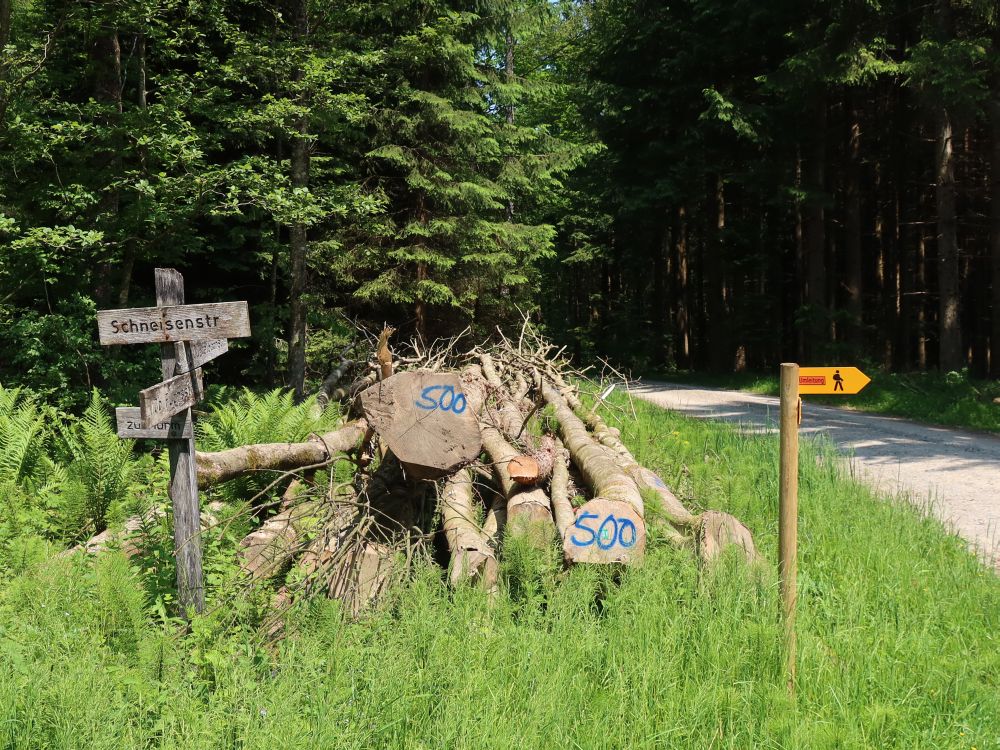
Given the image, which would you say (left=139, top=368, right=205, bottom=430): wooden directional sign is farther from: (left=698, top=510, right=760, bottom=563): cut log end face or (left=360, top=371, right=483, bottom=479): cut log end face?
(left=698, top=510, right=760, bottom=563): cut log end face

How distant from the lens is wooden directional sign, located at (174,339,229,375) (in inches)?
167

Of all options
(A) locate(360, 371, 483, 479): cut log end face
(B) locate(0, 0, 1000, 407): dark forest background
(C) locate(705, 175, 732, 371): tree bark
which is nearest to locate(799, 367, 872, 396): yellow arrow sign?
(A) locate(360, 371, 483, 479): cut log end face

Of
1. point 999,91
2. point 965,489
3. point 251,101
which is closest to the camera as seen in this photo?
point 965,489

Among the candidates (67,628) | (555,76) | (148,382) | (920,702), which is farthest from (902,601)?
(555,76)

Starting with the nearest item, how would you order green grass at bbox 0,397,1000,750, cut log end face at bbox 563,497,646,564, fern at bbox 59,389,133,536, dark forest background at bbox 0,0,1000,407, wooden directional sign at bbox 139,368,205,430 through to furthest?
green grass at bbox 0,397,1000,750
wooden directional sign at bbox 139,368,205,430
cut log end face at bbox 563,497,646,564
fern at bbox 59,389,133,536
dark forest background at bbox 0,0,1000,407

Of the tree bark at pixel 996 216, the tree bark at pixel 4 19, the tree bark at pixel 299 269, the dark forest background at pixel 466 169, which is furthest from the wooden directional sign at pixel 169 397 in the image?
the tree bark at pixel 996 216

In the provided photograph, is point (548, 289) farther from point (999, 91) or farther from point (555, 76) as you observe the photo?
point (999, 91)

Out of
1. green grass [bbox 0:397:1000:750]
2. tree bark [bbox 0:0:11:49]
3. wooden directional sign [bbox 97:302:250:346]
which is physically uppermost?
tree bark [bbox 0:0:11:49]

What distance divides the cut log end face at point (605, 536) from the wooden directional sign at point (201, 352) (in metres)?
2.44

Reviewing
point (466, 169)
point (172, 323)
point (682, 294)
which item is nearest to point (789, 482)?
point (172, 323)

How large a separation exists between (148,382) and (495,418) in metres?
6.64

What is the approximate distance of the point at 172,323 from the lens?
166 inches

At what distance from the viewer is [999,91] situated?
14852 millimetres

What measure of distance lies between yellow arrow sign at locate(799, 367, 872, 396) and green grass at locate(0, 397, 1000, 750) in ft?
3.98
